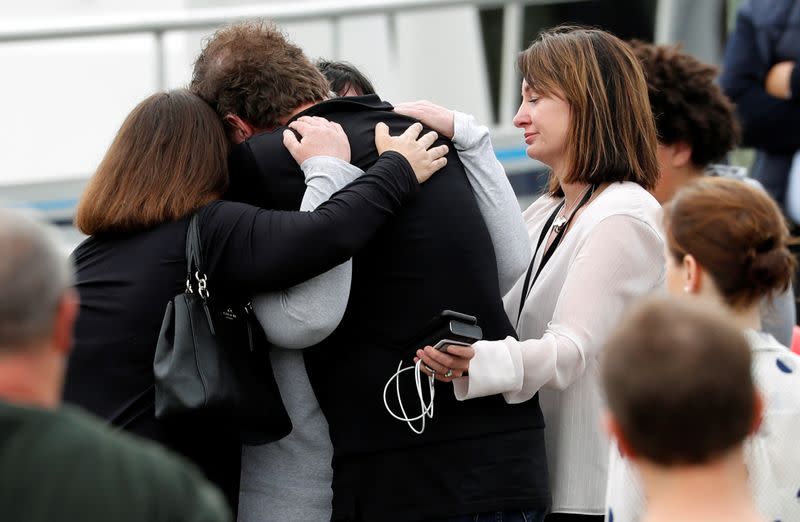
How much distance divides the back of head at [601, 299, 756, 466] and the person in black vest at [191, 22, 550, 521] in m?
1.00

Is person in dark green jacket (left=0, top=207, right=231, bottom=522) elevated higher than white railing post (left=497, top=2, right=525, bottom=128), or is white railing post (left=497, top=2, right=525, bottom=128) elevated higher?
person in dark green jacket (left=0, top=207, right=231, bottom=522)

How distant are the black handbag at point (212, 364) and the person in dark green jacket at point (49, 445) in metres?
0.90

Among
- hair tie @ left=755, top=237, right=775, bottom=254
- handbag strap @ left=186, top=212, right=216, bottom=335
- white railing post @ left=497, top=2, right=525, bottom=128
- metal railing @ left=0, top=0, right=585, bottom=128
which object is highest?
hair tie @ left=755, top=237, right=775, bottom=254

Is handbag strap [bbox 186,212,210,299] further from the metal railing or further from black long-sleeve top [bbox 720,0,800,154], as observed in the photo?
the metal railing

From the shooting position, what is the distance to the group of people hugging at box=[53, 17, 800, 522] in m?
2.50

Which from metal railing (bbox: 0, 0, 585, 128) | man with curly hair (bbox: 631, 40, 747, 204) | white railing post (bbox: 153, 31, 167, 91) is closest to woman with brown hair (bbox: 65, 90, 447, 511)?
man with curly hair (bbox: 631, 40, 747, 204)

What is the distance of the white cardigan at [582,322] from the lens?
2822 millimetres

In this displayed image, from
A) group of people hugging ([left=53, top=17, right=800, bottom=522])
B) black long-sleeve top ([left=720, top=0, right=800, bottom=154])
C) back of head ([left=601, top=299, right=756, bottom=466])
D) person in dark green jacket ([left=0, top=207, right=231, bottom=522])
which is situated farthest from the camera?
black long-sleeve top ([left=720, top=0, right=800, bottom=154])

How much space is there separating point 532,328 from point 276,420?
0.76 meters

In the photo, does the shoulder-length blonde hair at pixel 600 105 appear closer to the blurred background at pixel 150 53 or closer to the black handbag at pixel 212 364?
→ the black handbag at pixel 212 364

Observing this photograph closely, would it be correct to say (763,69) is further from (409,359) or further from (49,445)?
(49,445)

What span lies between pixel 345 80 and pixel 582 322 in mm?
1061

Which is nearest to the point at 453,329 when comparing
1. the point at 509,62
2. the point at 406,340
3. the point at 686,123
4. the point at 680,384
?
the point at 406,340

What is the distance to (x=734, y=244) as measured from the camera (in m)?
2.45
